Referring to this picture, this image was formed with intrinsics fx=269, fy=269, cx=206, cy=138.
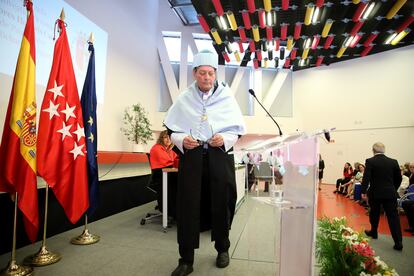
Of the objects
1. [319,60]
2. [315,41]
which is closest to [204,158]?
[315,41]

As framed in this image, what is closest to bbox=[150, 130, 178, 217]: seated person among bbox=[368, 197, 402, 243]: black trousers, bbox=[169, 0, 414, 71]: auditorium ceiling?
bbox=[368, 197, 402, 243]: black trousers

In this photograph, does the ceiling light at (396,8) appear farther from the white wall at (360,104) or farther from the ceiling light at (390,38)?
the white wall at (360,104)

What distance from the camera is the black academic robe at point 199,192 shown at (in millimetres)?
1757

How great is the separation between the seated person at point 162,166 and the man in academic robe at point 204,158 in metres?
1.35

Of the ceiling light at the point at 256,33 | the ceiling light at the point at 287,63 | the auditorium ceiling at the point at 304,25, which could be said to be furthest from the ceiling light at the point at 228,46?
the ceiling light at the point at 287,63

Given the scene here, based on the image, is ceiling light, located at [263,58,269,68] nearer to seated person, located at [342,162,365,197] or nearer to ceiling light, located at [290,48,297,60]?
ceiling light, located at [290,48,297,60]

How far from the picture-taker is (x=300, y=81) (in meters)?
10.5

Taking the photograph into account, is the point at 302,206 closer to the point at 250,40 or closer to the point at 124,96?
the point at 124,96

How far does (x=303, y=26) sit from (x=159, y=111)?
487 centimetres

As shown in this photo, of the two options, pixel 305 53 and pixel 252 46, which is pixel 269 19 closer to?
pixel 252 46

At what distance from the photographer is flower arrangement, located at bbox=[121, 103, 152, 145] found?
19.7 ft

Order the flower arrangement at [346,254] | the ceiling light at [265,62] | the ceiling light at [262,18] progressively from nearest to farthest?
the flower arrangement at [346,254] → the ceiling light at [262,18] → the ceiling light at [265,62]

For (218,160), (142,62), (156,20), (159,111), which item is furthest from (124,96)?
(218,160)

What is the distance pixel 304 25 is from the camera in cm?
714
